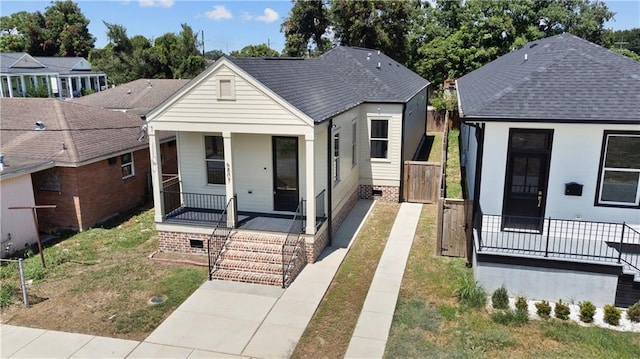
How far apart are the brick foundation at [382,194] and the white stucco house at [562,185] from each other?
247 inches

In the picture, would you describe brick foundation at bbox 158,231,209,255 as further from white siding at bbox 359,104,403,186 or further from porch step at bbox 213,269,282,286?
white siding at bbox 359,104,403,186

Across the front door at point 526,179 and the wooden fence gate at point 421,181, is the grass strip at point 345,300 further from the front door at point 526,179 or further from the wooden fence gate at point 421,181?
the front door at point 526,179

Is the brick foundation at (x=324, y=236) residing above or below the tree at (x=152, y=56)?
below

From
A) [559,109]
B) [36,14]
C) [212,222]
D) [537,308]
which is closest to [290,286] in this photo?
[212,222]

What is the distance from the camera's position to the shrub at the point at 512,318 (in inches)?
363

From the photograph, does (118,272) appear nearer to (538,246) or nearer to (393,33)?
(538,246)

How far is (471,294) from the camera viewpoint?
1005cm

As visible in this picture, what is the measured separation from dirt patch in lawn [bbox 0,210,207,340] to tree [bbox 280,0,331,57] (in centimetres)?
3928

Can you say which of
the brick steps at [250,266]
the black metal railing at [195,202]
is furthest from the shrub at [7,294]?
the brick steps at [250,266]

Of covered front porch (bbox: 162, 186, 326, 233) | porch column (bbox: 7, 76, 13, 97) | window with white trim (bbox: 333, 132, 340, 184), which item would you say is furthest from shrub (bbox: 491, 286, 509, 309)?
porch column (bbox: 7, 76, 13, 97)

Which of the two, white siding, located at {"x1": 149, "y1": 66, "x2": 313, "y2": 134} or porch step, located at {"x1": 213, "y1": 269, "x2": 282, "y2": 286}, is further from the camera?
white siding, located at {"x1": 149, "y1": 66, "x2": 313, "y2": 134}

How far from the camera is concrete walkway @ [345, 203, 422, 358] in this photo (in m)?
8.65

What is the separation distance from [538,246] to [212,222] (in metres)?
8.58

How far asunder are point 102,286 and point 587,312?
10.9 m
